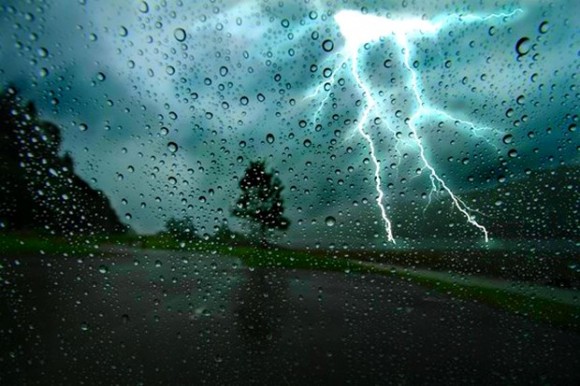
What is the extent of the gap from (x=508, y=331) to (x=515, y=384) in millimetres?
316

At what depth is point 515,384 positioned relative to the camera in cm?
175

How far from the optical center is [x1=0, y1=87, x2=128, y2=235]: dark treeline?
164 centimetres

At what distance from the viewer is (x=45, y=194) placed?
5.51 ft

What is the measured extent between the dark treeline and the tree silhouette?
2.35 feet

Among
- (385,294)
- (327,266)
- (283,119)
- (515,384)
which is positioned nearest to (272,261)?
(327,266)

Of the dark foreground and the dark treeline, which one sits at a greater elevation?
the dark treeline

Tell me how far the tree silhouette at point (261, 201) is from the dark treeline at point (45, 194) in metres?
0.72

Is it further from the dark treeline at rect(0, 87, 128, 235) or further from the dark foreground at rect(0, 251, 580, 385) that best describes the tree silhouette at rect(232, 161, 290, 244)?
the dark treeline at rect(0, 87, 128, 235)

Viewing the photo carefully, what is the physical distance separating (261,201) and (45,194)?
4.14ft

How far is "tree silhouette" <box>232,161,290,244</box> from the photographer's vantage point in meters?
1.75

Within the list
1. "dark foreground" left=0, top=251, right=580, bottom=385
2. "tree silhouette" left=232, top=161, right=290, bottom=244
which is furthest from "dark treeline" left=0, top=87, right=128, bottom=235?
"tree silhouette" left=232, top=161, right=290, bottom=244

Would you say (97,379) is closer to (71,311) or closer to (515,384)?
(71,311)

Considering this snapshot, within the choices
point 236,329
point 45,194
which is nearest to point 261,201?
point 236,329

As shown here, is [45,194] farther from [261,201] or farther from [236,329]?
[236,329]
